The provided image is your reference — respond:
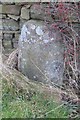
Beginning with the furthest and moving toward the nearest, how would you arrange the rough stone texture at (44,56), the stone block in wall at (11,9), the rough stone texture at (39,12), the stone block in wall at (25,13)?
the stone block in wall at (11,9)
the stone block in wall at (25,13)
the rough stone texture at (39,12)
the rough stone texture at (44,56)

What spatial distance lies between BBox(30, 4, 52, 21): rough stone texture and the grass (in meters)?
0.99

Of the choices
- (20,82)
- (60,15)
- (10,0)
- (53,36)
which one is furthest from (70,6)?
(20,82)

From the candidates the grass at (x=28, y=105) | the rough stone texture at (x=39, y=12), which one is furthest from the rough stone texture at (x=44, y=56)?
the grass at (x=28, y=105)

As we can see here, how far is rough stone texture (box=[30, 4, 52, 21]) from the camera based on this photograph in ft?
13.4

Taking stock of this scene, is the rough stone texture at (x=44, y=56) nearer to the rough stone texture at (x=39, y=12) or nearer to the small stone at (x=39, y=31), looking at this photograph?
the small stone at (x=39, y=31)

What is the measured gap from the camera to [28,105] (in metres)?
3.54

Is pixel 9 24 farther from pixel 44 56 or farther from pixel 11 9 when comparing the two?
pixel 44 56

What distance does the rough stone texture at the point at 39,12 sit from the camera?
4.08 metres

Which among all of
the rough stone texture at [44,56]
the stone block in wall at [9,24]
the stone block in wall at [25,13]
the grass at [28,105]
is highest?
the stone block in wall at [25,13]

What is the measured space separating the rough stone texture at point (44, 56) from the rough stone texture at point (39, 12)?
0.45 ft

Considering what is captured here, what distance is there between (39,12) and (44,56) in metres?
0.59

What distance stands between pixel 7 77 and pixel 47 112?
72 centimetres

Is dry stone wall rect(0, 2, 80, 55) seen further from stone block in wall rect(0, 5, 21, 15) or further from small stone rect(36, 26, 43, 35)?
small stone rect(36, 26, 43, 35)

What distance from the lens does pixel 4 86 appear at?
3824mm
